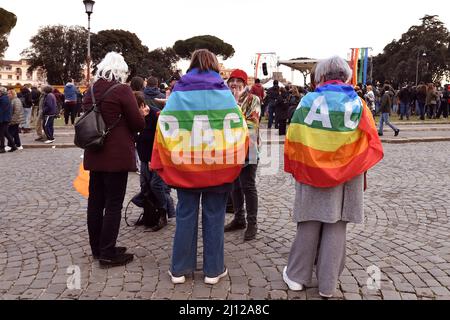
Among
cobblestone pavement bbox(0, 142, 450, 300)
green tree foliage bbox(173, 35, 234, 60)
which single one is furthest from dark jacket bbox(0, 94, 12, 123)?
green tree foliage bbox(173, 35, 234, 60)

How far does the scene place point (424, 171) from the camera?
29.4ft

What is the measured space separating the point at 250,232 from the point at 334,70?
84.6 inches

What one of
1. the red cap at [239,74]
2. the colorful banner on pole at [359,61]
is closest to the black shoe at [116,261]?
the red cap at [239,74]

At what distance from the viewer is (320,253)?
3.45 metres

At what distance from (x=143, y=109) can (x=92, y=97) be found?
0.99 meters

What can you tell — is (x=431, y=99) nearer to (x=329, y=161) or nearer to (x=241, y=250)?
(x=241, y=250)

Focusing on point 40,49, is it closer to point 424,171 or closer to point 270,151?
point 270,151

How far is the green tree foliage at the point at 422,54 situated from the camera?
2317 inches

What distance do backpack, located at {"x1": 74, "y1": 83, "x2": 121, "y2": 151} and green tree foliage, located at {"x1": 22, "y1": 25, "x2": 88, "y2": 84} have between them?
67272mm

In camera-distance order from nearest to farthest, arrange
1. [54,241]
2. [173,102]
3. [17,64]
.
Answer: [173,102]
[54,241]
[17,64]

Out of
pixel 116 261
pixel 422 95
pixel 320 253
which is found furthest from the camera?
pixel 422 95

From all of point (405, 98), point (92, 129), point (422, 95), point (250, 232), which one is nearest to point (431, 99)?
point (422, 95)

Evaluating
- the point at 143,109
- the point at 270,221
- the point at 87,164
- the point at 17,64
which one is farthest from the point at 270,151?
the point at 17,64

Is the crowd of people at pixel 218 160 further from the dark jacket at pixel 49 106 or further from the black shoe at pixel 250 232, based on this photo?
the dark jacket at pixel 49 106
